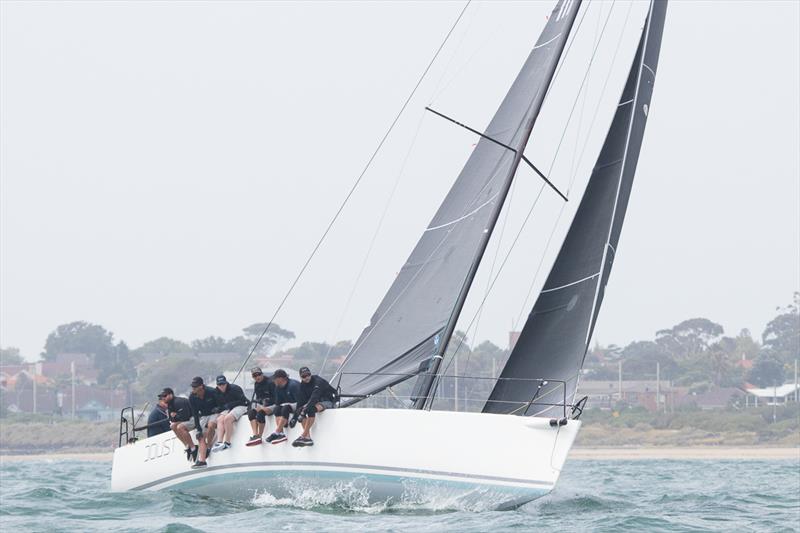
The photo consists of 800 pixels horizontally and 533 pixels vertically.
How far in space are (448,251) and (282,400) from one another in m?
2.58

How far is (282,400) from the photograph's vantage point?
47.2ft

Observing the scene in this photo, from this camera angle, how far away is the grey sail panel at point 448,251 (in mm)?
14414

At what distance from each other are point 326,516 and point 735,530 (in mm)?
4086

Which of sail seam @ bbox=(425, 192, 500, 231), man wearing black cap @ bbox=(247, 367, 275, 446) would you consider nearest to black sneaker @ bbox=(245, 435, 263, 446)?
man wearing black cap @ bbox=(247, 367, 275, 446)

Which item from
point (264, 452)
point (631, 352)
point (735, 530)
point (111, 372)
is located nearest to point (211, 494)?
point (264, 452)

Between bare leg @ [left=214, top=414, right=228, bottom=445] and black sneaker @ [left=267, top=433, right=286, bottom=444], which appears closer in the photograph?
black sneaker @ [left=267, top=433, right=286, bottom=444]

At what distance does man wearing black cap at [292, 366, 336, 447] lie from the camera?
13.8 m

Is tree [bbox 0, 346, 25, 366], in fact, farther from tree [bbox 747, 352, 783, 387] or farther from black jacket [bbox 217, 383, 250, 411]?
black jacket [bbox 217, 383, 250, 411]

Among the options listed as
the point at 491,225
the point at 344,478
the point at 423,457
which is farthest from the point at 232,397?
the point at 491,225

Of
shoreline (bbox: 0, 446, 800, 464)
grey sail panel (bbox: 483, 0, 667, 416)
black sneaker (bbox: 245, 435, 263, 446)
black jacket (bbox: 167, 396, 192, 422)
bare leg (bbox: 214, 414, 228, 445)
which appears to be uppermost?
grey sail panel (bbox: 483, 0, 667, 416)

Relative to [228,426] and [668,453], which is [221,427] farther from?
[668,453]

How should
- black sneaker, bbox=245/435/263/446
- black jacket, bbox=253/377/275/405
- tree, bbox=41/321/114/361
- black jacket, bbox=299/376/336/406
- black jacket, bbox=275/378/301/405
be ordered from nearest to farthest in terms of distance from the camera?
black jacket, bbox=299/376/336/406 → black sneaker, bbox=245/435/263/446 → black jacket, bbox=275/378/301/405 → black jacket, bbox=253/377/275/405 → tree, bbox=41/321/114/361

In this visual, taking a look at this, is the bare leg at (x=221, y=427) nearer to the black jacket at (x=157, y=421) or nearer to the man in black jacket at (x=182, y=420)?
the man in black jacket at (x=182, y=420)

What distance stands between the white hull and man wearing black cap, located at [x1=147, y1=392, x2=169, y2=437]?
2447mm
